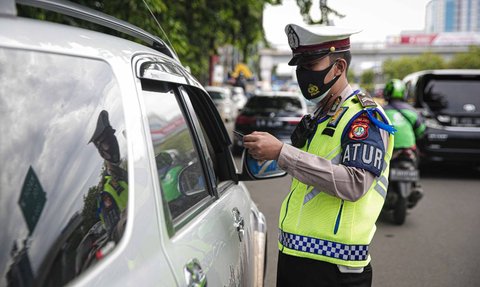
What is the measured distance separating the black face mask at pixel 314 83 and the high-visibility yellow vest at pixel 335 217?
117 millimetres

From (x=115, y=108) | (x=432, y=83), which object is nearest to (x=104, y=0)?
(x=432, y=83)

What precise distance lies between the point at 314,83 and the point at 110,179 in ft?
Result: 3.78

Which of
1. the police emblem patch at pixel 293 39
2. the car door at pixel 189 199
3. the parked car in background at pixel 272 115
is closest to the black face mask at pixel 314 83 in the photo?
the police emblem patch at pixel 293 39

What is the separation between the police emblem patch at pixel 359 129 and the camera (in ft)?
7.42

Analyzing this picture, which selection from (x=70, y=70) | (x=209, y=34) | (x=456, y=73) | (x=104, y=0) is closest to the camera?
(x=70, y=70)

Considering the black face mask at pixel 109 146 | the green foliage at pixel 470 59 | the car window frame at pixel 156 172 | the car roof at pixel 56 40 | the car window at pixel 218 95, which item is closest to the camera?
the car roof at pixel 56 40

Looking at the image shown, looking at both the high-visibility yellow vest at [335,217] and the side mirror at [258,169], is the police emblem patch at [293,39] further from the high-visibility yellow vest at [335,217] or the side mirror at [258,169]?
the side mirror at [258,169]

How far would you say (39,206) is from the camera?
134 cm

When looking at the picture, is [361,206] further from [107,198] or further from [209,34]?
[209,34]

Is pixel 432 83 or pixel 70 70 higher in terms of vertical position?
pixel 70 70

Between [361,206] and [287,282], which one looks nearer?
[361,206]

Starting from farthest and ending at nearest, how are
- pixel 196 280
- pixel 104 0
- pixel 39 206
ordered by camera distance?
pixel 104 0
pixel 196 280
pixel 39 206

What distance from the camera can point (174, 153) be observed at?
218cm

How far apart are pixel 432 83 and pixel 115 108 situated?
1051 centimetres
